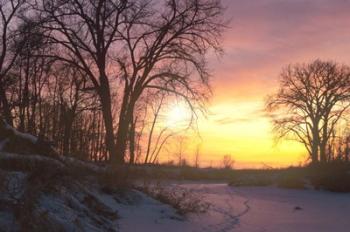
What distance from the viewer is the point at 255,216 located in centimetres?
1598

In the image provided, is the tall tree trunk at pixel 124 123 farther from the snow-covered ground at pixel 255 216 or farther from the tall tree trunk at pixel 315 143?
the tall tree trunk at pixel 315 143

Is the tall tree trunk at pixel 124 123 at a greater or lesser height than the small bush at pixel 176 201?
greater

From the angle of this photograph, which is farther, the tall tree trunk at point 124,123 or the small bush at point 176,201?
the tall tree trunk at point 124,123

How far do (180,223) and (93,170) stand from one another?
3.01m

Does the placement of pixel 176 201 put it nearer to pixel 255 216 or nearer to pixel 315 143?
pixel 255 216

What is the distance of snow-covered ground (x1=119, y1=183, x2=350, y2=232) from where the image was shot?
11.9 m

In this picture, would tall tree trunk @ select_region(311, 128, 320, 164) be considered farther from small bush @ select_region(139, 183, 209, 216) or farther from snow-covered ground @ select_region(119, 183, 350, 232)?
small bush @ select_region(139, 183, 209, 216)

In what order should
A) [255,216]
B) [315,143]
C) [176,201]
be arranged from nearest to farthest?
[176,201] → [255,216] → [315,143]

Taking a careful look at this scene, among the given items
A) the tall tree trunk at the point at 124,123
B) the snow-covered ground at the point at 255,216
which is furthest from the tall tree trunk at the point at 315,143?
the snow-covered ground at the point at 255,216

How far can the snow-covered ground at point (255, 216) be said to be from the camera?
11859 mm

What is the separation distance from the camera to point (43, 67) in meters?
29.2

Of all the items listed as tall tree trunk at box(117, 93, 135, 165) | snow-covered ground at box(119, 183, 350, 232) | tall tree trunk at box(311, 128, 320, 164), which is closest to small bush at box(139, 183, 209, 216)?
snow-covered ground at box(119, 183, 350, 232)

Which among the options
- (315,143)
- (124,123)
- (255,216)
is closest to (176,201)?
(255,216)

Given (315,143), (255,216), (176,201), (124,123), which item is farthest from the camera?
(315,143)
